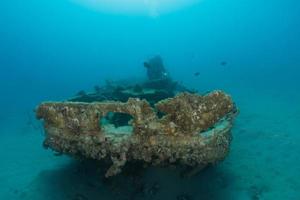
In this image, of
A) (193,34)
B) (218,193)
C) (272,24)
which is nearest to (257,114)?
(218,193)

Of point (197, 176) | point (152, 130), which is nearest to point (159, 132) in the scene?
point (152, 130)

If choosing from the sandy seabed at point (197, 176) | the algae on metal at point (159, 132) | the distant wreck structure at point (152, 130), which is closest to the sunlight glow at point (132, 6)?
the sandy seabed at point (197, 176)

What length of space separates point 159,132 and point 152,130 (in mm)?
150

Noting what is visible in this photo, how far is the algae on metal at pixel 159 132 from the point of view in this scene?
7168 mm

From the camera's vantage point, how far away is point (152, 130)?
721 centimetres

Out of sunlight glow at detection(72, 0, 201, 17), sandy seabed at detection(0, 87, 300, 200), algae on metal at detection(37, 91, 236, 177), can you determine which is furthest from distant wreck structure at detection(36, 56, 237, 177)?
sunlight glow at detection(72, 0, 201, 17)

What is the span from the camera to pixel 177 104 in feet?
23.5

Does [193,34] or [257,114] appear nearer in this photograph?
[257,114]

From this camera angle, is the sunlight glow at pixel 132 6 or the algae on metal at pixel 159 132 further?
the sunlight glow at pixel 132 6

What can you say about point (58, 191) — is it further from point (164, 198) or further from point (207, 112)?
point (207, 112)

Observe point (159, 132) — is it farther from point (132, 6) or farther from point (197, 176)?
point (132, 6)

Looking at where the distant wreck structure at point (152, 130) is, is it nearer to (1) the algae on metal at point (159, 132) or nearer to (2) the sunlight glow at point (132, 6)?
(1) the algae on metal at point (159, 132)

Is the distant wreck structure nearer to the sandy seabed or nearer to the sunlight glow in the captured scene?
the sandy seabed

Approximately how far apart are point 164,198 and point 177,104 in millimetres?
3085
